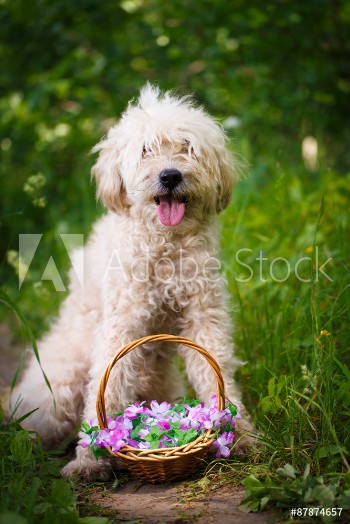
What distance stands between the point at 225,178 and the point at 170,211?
391 mm

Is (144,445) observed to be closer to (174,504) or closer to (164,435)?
(164,435)

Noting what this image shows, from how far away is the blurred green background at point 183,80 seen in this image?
5367 mm

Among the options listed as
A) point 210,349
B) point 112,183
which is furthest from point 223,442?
point 112,183

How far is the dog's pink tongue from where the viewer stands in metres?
2.88

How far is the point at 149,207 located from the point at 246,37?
3283 millimetres

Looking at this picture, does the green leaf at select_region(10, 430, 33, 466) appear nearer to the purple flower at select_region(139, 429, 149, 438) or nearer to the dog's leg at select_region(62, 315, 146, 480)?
the dog's leg at select_region(62, 315, 146, 480)

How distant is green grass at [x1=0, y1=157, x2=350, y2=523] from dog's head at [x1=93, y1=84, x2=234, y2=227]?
585 mm

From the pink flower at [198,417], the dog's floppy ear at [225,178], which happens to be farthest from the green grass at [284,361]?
the dog's floppy ear at [225,178]

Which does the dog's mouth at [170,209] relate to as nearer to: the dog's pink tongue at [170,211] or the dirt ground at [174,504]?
the dog's pink tongue at [170,211]

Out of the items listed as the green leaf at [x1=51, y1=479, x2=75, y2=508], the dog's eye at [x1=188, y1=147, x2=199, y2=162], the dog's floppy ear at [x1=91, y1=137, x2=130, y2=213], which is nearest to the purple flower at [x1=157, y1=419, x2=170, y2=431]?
the green leaf at [x1=51, y1=479, x2=75, y2=508]

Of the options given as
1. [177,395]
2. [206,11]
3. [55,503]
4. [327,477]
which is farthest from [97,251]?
[206,11]

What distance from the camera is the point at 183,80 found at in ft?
21.0

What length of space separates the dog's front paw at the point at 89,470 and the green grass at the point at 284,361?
0.30 feet

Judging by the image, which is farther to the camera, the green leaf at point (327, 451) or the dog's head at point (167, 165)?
the dog's head at point (167, 165)
